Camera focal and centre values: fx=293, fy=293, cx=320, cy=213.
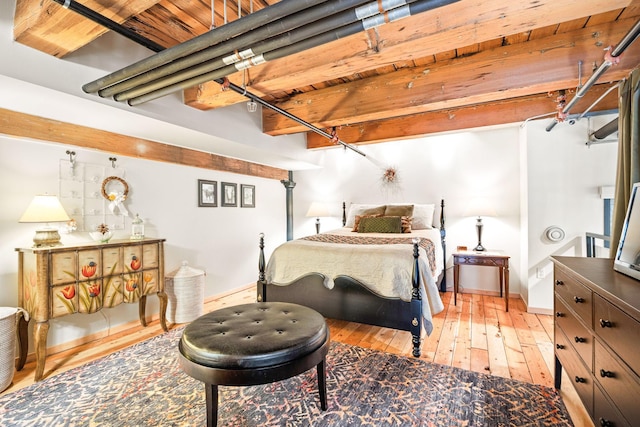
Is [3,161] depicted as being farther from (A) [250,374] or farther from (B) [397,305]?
(B) [397,305]

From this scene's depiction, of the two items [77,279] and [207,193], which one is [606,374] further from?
[207,193]

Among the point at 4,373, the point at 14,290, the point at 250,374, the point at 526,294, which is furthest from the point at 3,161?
the point at 526,294

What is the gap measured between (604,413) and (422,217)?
3.22 metres

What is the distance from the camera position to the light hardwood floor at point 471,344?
221 centimetres

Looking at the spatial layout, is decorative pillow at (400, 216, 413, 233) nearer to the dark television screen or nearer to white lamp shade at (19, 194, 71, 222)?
the dark television screen

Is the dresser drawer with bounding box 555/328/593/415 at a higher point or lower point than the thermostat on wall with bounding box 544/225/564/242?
lower

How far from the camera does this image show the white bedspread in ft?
8.30

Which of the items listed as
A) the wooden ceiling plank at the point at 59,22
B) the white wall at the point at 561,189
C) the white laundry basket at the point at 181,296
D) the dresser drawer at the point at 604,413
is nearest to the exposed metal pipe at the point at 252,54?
the wooden ceiling plank at the point at 59,22

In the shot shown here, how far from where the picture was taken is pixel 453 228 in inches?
177

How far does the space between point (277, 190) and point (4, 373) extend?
12.9ft

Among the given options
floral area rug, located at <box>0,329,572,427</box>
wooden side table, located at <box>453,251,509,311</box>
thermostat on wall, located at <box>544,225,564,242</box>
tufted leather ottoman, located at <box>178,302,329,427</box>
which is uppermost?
thermostat on wall, located at <box>544,225,564,242</box>

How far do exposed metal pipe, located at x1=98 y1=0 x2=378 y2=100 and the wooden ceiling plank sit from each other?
267 mm

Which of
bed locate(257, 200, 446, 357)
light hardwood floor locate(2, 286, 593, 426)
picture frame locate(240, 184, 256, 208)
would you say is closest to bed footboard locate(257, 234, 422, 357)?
bed locate(257, 200, 446, 357)

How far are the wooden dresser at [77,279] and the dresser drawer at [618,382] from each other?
3.32 m
